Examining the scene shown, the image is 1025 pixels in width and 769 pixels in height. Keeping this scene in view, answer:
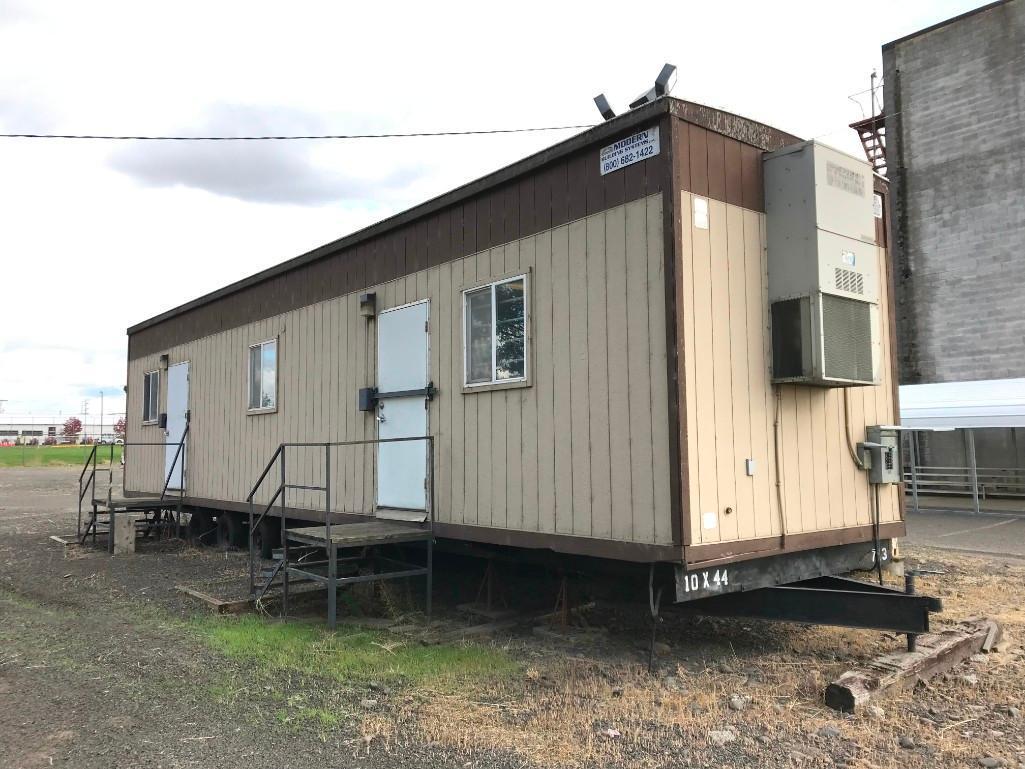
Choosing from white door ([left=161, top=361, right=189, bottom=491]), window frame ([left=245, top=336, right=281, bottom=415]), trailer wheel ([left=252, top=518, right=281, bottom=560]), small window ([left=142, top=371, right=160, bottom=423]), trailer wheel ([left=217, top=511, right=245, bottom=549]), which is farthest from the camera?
small window ([left=142, top=371, right=160, bottom=423])

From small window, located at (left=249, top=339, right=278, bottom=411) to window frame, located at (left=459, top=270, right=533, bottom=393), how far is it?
3.60 metres

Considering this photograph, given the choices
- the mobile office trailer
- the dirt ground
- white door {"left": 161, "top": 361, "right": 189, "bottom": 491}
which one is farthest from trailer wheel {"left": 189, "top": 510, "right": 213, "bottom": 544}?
the mobile office trailer

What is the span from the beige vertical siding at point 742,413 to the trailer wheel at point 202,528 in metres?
8.58

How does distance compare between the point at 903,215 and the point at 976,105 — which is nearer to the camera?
the point at 976,105

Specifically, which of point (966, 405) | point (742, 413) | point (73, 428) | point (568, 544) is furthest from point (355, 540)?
point (73, 428)

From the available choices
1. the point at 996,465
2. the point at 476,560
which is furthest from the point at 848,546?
the point at 996,465

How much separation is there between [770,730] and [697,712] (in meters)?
0.39

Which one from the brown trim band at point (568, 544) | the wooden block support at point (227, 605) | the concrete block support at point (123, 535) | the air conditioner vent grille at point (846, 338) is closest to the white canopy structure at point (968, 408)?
the air conditioner vent grille at point (846, 338)

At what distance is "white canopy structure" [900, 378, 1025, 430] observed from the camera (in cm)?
1350

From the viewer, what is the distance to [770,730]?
13.1 feet

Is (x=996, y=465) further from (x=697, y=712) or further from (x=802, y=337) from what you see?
(x=697, y=712)

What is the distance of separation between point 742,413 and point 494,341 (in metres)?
1.93

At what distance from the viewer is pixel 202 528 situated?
38.0ft

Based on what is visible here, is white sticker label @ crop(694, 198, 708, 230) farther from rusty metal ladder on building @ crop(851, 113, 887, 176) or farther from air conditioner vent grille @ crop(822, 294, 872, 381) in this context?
rusty metal ladder on building @ crop(851, 113, 887, 176)
